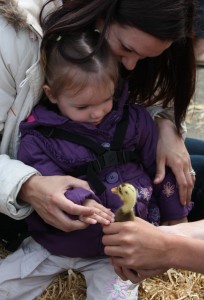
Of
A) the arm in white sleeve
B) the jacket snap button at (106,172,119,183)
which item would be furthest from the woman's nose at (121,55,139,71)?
the arm in white sleeve

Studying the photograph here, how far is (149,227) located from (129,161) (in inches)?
13.2

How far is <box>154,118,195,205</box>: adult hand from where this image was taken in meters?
2.15

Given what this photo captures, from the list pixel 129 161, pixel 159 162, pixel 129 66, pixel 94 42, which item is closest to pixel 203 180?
pixel 159 162

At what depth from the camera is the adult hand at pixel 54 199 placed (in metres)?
1.72

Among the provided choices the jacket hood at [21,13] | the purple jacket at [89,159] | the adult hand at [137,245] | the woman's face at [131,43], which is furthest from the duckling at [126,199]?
the jacket hood at [21,13]

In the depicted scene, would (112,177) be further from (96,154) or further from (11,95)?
(11,95)

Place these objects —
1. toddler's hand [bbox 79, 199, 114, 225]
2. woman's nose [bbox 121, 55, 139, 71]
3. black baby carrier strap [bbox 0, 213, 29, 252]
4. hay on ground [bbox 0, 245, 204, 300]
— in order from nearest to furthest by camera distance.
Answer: toddler's hand [bbox 79, 199, 114, 225], woman's nose [bbox 121, 55, 139, 71], hay on ground [bbox 0, 245, 204, 300], black baby carrier strap [bbox 0, 213, 29, 252]

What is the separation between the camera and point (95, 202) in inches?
69.7

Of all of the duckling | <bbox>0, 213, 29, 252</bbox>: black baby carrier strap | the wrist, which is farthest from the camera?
<bbox>0, 213, 29, 252</bbox>: black baby carrier strap

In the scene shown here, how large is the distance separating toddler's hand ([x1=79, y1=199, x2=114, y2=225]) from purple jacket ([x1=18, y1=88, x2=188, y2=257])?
0.04 meters

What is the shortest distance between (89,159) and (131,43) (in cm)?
42

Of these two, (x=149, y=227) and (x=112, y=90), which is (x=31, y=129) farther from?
(x=149, y=227)

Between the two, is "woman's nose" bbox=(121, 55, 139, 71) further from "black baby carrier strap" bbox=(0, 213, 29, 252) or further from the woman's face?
"black baby carrier strap" bbox=(0, 213, 29, 252)

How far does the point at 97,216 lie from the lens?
5.65 feet
